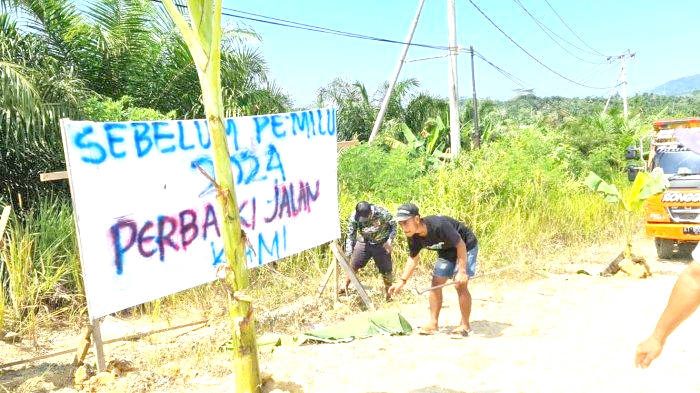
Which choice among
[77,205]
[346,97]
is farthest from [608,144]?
[77,205]

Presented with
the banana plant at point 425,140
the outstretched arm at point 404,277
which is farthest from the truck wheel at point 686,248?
the outstretched arm at point 404,277

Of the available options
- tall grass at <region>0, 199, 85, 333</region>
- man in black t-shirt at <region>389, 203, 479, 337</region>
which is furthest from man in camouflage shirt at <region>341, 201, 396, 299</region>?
tall grass at <region>0, 199, 85, 333</region>

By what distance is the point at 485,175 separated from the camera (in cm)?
996

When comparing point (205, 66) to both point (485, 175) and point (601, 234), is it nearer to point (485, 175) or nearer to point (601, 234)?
point (485, 175)

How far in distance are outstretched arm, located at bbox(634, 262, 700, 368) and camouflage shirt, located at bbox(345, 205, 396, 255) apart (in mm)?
4270

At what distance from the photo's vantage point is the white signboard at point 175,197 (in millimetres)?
3904

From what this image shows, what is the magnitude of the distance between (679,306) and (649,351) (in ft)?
0.77

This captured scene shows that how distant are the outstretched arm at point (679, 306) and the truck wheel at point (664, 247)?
7451 mm

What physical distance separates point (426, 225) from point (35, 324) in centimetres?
368

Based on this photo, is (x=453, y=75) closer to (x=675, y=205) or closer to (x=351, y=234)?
(x=675, y=205)

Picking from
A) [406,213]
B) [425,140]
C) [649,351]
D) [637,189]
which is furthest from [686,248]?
[649,351]

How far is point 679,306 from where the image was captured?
2182mm

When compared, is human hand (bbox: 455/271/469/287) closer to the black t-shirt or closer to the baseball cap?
the black t-shirt

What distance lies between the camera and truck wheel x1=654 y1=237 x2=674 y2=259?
8.98m
